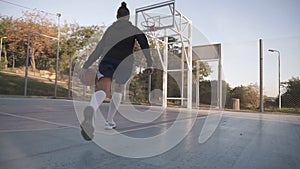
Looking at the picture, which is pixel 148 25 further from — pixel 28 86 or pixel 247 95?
pixel 28 86

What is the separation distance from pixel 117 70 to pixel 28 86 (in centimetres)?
853

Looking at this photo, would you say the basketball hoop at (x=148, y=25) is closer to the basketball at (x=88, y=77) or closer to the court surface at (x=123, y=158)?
the basketball at (x=88, y=77)

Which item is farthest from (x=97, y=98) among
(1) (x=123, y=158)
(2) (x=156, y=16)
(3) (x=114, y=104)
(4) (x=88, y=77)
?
(2) (x=156, y=16)

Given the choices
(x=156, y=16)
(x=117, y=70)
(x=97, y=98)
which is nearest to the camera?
(x=97, y=98)

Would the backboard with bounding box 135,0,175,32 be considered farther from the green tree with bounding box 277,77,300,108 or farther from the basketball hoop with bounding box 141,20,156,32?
the green tree with bounding box 277,77,300,108

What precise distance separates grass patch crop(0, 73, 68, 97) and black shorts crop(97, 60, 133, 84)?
321 inches

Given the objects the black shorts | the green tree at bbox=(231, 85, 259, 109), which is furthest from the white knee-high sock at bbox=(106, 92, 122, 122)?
the green tree at bbox=(231, 85, 259, 109)

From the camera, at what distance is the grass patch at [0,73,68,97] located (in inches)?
350

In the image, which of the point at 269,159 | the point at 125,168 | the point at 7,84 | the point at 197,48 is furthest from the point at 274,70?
the point at 7,84

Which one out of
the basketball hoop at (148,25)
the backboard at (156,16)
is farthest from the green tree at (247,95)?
the basketball hoop at (148,25)

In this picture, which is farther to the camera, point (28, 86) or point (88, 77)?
point (28, 86)

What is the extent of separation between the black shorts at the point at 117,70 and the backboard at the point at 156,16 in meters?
5.61

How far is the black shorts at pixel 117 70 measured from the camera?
194cm

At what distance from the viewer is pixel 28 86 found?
920 centimetres
